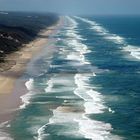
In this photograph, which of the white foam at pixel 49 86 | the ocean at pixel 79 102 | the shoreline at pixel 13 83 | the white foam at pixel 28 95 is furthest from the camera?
the white foam at pixel 49 86

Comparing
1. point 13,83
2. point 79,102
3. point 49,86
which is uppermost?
point 79,102

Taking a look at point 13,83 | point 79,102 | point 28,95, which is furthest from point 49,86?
point 79,102

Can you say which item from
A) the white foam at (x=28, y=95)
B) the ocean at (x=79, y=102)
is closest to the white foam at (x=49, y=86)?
the ocean at (x=79, y=102)

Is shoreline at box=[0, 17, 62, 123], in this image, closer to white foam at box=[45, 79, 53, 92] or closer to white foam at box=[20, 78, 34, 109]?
white foam at box=[20, 78, 34, 109]

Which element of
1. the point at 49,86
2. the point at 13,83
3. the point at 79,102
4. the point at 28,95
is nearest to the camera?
the point at 79,102

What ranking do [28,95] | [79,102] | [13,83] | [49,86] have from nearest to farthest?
[79,102] → [28,95] → [49,86] → [13,83]

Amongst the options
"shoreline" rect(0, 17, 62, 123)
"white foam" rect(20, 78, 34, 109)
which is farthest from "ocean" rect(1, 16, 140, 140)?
"shoreline" rect(0, 17, 62, 123)

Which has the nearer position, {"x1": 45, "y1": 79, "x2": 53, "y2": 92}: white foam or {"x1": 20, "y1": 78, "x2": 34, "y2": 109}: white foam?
{"x1": 20, "y1": 78, "x2": 34, "y2": 109}: white foam

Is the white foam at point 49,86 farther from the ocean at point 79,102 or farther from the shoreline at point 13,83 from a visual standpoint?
the shoreline at point 13,83

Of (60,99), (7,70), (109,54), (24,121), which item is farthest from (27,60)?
(24,121)

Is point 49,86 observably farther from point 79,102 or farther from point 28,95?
point 79,102

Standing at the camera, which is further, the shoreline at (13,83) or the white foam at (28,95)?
the white foam at (28,95)
